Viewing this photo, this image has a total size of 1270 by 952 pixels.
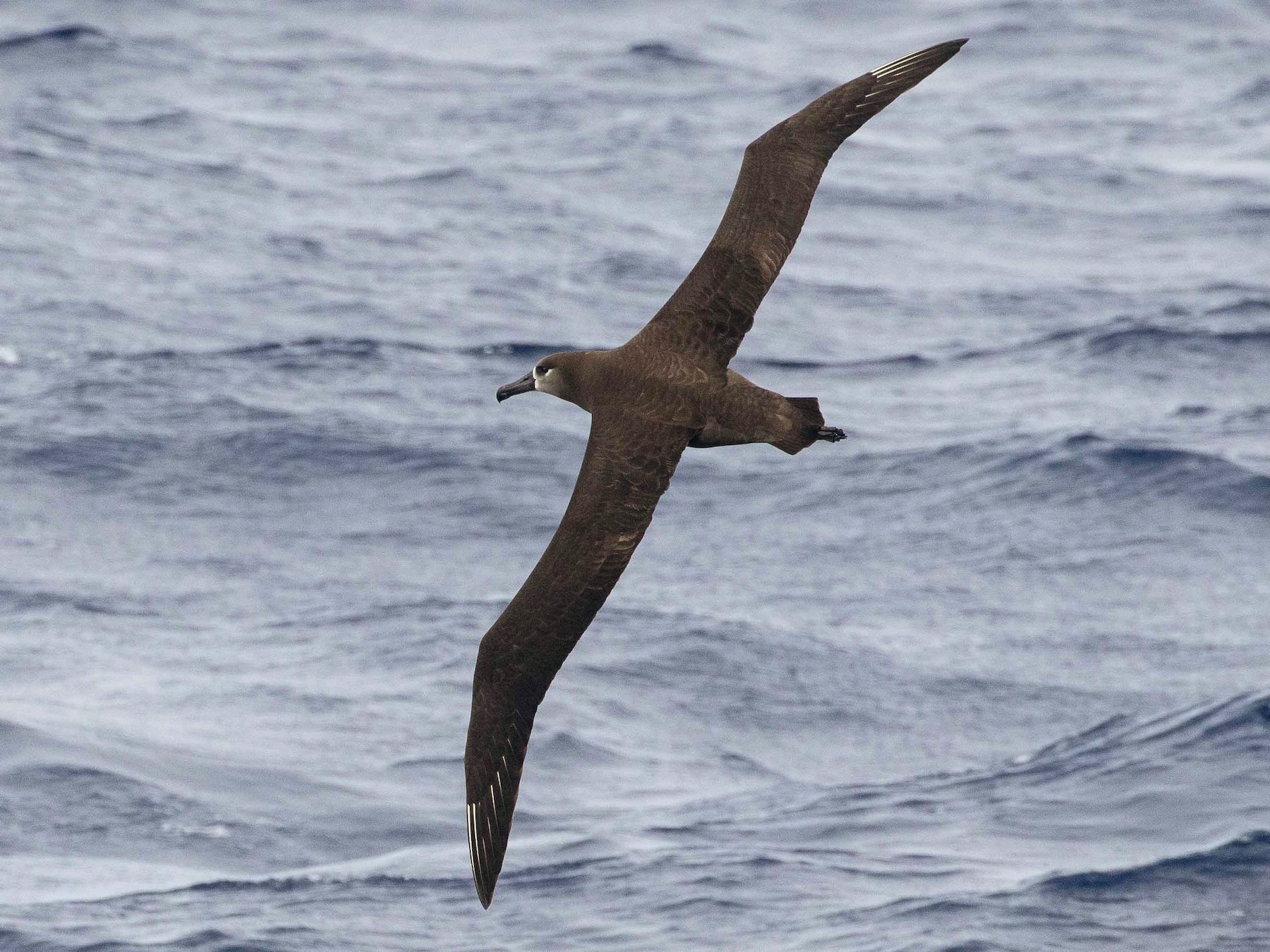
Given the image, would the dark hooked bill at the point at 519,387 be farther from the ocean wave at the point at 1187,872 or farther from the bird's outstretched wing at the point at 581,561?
the ocean wave at the point at 1187,872

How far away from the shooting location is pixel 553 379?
37.3ft

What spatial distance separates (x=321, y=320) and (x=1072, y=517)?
10.5m

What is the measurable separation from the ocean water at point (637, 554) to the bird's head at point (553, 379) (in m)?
5.49

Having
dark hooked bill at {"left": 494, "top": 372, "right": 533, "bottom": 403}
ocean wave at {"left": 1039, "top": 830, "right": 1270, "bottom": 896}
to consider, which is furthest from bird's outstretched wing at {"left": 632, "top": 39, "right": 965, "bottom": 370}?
ocean wave at {"left": 1039, "top": 830, "right": 1270, "bottom": 896}

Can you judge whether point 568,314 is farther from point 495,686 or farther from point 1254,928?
point 495,686

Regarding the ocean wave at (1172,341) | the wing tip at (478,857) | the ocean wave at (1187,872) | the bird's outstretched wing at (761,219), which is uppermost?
the bird's outstretched wing at (761,219)

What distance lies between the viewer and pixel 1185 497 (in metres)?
23.5

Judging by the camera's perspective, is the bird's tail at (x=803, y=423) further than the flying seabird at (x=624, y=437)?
Yes

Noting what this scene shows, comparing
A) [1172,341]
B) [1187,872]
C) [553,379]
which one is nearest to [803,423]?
[553,379]

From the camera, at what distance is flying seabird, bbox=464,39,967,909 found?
1069 centimetres

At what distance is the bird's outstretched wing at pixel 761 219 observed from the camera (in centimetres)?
1107

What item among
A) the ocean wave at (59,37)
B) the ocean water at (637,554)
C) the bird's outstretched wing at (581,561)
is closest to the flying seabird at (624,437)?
the bird's outstretched wing at (581,561)

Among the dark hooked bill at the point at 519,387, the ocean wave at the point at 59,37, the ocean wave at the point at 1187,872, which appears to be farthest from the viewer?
the ocean wave at the point at 59,37

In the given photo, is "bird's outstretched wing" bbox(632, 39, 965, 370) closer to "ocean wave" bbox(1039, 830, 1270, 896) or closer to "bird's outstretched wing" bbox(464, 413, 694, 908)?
"bird's outstretched wing" bbox(464, 413, 694, 908)
